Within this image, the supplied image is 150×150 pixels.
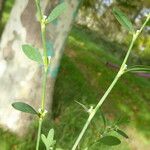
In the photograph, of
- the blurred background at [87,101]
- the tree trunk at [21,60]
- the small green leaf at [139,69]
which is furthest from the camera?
the blurred background at [87,101]

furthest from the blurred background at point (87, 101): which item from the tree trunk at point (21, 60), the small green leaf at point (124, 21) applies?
the small green leaf at point (124, 21)

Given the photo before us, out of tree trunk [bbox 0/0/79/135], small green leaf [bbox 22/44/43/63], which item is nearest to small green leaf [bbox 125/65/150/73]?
small green leaf [bbox 22/44/43/63]

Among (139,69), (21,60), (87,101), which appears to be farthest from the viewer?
(87,101)

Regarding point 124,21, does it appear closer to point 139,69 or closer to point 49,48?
point 139,69

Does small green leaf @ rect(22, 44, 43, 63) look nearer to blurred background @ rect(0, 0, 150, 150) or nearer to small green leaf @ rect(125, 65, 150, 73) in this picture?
small green leaf @ rect(125, 65, 150, 73)

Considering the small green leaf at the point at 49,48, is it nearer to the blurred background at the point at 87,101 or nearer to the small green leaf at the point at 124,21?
the blurred background at the point at 87,101

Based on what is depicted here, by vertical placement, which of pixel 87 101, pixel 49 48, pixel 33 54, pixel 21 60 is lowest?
pixel 87 101

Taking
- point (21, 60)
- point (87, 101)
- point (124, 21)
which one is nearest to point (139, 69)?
point (124, 21)

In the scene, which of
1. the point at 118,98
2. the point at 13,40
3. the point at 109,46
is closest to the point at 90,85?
the point at 118,98
